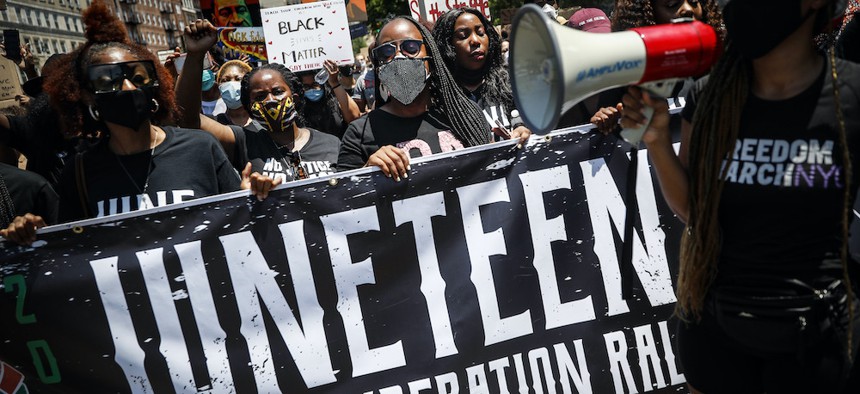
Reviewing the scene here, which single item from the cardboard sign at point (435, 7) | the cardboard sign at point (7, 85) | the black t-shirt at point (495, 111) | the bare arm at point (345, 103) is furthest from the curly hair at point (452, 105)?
the cardboard sign at point (435, 7)

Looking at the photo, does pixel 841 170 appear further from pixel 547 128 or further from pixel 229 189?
pixel 229 189

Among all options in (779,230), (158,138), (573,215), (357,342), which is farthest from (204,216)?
(779,230)

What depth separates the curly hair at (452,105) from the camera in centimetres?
328

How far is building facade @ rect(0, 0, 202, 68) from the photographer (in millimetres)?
57625

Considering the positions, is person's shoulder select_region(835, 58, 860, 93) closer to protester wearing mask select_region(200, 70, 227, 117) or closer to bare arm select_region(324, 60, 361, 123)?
bare arm select_region(324, 60, 361, 123)

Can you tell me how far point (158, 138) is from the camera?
3.06 m

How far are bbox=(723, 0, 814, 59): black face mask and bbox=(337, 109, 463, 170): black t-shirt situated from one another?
60.1 inches

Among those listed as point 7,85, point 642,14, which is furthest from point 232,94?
point 642,14

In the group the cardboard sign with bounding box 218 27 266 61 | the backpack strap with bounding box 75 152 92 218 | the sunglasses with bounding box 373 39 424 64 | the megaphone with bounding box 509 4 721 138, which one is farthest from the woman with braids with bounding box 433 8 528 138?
the cardboard sign with bounding box 218 27 266 61

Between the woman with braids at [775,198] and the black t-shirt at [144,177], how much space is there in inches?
72.0

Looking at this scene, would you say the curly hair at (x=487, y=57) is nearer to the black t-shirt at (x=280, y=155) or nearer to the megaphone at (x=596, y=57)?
the black t-shirt at (x=280, y=155)

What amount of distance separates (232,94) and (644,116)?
14.3ft

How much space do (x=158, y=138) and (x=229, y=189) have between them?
37 cm

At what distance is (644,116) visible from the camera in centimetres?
196
